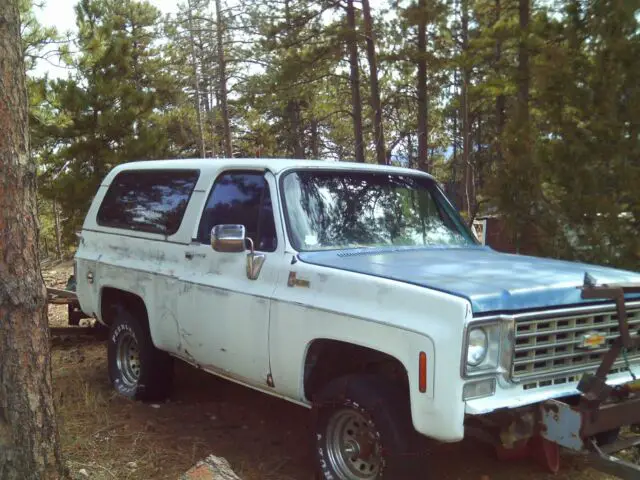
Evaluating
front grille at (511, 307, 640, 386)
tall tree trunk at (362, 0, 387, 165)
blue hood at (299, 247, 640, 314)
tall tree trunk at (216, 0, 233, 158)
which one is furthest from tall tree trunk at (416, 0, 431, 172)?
front grille at (511, 307, 640, 386)

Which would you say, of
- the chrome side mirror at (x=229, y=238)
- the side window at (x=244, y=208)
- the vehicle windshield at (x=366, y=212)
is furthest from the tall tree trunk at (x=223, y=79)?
the chrome side mirror at (x=229, y=238)

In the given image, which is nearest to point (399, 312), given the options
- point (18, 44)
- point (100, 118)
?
point (18, 44)

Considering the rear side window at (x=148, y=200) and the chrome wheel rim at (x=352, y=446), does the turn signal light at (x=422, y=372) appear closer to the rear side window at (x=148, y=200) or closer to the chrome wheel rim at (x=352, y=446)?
the chrome wheel rim at (x=352, y=446)

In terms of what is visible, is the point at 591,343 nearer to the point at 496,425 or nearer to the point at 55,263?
the point at 496,425

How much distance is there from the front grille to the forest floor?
76 centimetres

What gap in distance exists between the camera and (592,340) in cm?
372

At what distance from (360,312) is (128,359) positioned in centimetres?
335

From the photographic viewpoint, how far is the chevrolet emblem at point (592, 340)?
12.1 ft

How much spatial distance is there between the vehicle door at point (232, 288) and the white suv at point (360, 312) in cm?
1

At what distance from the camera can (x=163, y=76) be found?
1027 inches

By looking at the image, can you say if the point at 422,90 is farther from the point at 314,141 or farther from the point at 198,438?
the point at 314,141

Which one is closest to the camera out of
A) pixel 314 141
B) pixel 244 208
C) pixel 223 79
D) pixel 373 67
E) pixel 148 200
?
pixel 244 208

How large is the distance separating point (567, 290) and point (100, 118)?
14222mm

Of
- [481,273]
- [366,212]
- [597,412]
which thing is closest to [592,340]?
[597,412]
